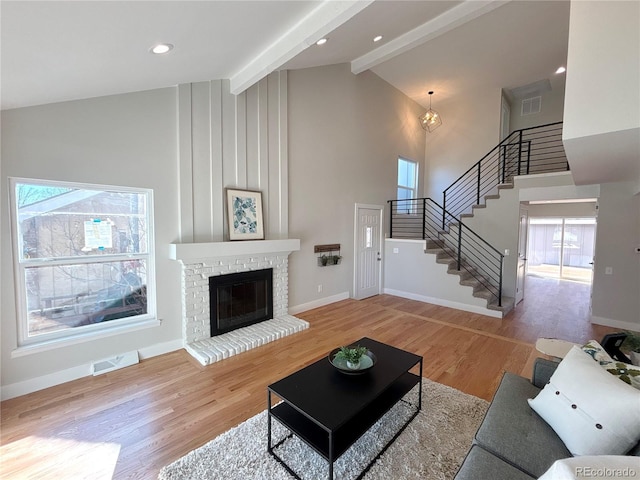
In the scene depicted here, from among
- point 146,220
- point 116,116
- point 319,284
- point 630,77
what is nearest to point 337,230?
point 319,284

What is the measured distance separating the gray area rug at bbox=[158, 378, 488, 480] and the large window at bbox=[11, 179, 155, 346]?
196cm

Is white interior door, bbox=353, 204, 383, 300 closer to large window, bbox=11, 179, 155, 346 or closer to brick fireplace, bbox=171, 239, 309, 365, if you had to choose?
brick fireplace, bbox=171, 239, 309, 365

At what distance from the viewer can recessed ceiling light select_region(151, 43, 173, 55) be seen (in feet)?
7.06

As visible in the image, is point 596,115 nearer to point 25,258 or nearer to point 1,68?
point 1,68

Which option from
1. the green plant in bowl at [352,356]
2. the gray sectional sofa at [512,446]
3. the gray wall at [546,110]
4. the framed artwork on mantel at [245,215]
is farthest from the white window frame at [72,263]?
the gray wall at [546,110]

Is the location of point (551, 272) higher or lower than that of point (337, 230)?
lower

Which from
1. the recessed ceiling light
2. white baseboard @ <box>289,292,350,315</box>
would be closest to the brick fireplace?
white baseboard @ <box>289,292,350,315</box>

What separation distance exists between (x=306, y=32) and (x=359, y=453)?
3565mm

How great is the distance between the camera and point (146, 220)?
3205mm

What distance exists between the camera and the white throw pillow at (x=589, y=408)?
48.4 inches

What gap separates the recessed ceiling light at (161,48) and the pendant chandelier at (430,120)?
6014 millimetres

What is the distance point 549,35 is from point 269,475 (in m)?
6.91

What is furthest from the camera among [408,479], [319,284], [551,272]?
[551,272]

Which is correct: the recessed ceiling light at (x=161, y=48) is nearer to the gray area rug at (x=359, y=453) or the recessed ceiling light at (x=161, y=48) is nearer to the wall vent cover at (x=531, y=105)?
the gray area rug at (x=359, y=453)
